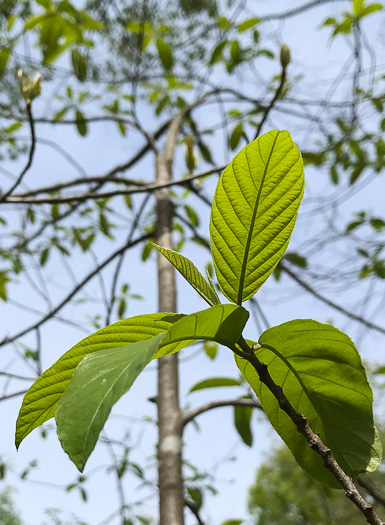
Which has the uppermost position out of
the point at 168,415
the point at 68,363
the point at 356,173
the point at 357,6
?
the point at 357,6

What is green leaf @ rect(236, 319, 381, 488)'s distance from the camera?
1.21ft

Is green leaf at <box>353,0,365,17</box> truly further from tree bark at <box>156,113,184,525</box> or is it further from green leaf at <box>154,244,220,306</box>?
green leaf at <box>154,244,220,306</box>

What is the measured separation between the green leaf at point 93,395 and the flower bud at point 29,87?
0.63 metres

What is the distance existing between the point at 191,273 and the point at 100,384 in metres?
0.13

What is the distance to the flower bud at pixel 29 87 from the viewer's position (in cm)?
79

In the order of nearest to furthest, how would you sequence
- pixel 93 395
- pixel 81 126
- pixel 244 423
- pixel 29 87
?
1. pixel 93 395
2. pixel 29 87
3. pixel 244 423
4. pixel 81 126

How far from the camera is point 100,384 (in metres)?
0.26

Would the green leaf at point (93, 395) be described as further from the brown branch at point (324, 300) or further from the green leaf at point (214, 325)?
the brown branch at point (324, 300)

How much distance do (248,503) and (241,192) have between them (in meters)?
18.0

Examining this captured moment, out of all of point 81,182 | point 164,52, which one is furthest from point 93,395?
point 164,52

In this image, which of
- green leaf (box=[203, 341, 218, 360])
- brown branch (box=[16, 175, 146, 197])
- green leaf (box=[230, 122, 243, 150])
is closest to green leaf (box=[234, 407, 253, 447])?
green leaf (box=[203, 341, 218, 360])

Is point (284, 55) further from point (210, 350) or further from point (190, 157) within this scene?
point (210, 350)

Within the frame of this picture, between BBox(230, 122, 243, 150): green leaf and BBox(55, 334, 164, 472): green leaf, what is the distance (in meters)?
1.34

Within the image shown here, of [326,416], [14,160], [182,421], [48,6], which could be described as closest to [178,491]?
[182,421]
